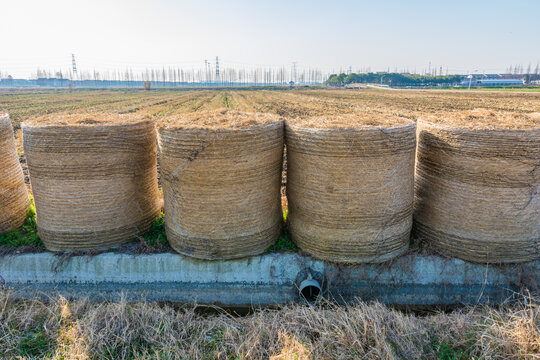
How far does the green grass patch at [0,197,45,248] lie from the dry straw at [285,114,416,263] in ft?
11.8

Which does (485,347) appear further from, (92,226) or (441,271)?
(92,226)

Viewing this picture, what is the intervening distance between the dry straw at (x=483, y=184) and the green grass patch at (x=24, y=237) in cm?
521

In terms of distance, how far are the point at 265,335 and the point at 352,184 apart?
184 cm

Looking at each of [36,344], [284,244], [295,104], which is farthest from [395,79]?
[36,344]

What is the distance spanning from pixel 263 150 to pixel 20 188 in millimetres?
3794

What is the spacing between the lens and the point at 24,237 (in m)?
4.90

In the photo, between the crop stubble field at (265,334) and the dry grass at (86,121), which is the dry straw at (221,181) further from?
the crop stubble field at (265,334)

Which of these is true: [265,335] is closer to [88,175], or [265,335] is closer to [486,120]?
[88,175]

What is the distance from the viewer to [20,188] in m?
5.14

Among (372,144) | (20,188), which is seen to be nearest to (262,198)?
(372,144)

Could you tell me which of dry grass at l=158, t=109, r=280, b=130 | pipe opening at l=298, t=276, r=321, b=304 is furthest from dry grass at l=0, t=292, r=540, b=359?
dry grass at l=158, t=109, r=280, b=130

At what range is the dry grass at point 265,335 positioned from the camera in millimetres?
3232

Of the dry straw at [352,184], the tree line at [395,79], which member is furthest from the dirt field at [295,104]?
the tree line at [395,79]

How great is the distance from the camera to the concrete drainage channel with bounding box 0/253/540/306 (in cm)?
432
